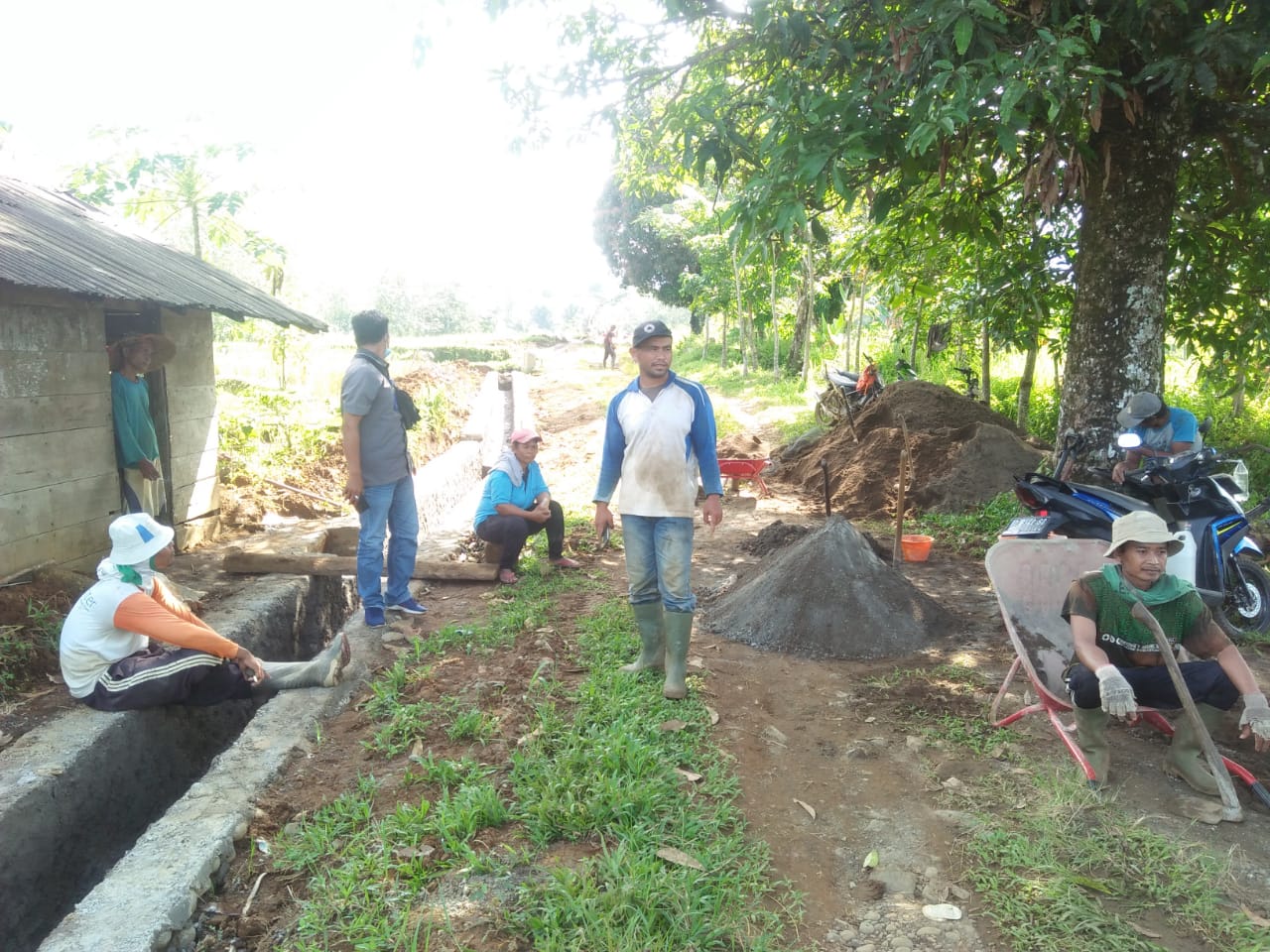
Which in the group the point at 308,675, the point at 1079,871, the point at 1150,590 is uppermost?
the point at 1150,590

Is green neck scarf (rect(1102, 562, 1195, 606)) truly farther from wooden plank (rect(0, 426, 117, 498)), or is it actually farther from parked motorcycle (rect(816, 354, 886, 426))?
parked motorcycle (rect(816, 354, 886, 426))

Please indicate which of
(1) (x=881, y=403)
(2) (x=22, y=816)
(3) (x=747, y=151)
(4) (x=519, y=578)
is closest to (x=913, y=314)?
(1) (x=881, y=403)

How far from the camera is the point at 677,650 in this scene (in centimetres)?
414

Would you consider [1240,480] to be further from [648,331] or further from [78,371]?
[78,371]

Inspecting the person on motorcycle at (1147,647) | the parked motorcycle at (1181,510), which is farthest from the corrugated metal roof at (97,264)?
the parked motorcycle at (1181,510)

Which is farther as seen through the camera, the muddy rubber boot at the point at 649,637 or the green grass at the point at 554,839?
the muddy rubber boot at the point at 649,637

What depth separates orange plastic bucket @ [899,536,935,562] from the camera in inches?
266

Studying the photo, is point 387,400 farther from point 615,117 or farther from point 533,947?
point 615,117

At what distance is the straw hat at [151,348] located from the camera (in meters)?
6.04

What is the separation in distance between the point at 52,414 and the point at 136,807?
297 cm

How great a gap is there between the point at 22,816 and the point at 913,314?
10.9 metres

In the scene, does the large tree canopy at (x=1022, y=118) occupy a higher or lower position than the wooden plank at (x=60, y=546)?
higher

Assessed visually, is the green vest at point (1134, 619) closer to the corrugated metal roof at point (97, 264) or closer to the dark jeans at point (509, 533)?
the dark jeans at point (509, 533)

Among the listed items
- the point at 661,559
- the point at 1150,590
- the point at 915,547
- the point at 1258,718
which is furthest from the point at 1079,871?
the point at 915,547
